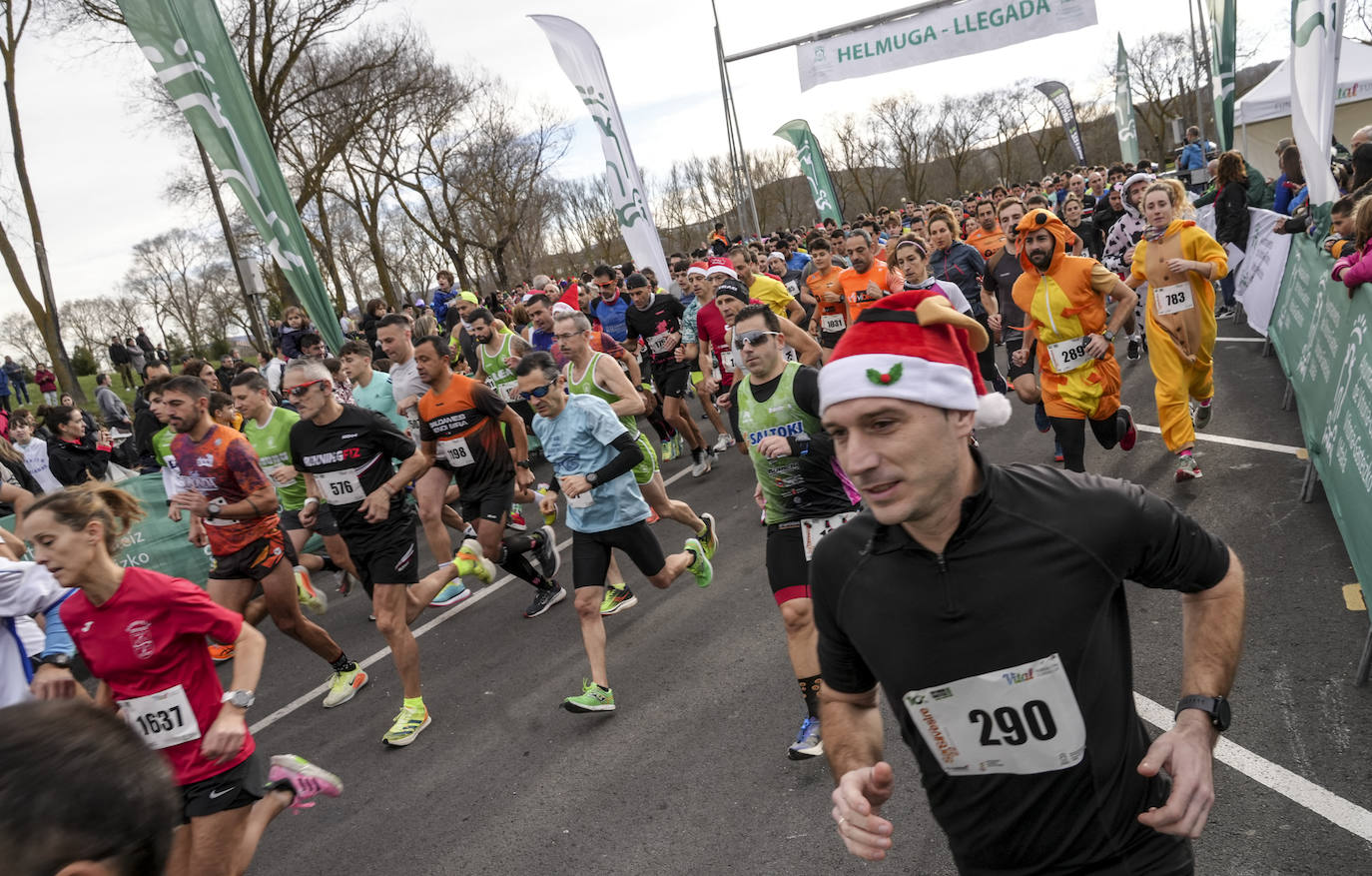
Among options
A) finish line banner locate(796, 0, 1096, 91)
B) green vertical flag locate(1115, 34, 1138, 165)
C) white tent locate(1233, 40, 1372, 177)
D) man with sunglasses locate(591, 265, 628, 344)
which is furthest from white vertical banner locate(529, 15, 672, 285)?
green vertical flag locate(1115, 34, 1138, 165)

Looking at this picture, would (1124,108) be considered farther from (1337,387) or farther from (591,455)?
(591,455)

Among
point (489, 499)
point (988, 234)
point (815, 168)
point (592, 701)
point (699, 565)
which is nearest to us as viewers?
point (592, 701)

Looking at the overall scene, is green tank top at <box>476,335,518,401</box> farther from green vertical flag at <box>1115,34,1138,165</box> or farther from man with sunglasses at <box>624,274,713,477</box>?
green vertical flag at <box>1115,34,1138,165</box>

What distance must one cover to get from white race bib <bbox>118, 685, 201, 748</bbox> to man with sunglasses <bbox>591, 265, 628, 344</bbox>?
323 inches

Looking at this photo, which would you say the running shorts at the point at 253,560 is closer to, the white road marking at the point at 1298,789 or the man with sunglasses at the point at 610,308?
the white road marking at the point at 1298,789

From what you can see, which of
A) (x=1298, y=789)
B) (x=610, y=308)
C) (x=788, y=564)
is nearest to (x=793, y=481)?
(x=788, y=564)

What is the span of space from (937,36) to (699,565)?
35.6ft

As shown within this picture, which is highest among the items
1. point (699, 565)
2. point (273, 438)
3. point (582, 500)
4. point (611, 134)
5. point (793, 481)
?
point (611, 134)

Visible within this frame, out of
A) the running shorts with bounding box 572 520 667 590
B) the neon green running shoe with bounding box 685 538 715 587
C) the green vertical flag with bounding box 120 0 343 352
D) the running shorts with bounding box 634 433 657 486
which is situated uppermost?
the green vertical flag with bounding box 120 0 343 352

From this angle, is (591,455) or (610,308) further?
(610,308)

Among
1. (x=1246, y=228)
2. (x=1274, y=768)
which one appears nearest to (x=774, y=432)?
(x=1274, y=768)

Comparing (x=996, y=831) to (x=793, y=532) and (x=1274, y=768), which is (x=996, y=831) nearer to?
(x=1274, y=768)

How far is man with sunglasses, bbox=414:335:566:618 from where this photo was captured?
6957mm

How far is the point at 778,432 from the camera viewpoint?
4711 millimetres
